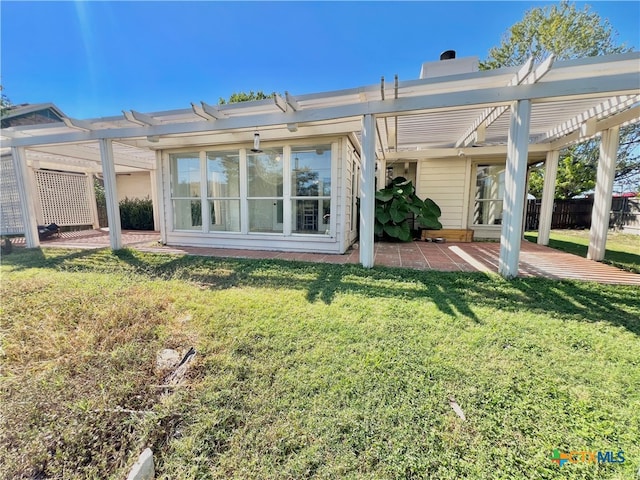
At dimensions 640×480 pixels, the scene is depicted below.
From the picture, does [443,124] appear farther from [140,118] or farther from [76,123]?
[76,123]

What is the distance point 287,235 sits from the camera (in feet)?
18.9

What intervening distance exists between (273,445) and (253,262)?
3580 mm

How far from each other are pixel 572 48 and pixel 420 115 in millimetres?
15543

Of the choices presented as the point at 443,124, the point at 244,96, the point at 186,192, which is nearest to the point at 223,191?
the point at 186,192

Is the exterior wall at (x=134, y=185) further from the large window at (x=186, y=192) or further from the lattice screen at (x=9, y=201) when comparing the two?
the large window at (x=186, y=192)

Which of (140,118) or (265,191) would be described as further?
(265,191)

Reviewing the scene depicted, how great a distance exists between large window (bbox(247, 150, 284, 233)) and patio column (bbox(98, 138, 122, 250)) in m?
2.87

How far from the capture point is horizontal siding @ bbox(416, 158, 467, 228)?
7531 millimetres

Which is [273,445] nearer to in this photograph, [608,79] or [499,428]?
[499,428]

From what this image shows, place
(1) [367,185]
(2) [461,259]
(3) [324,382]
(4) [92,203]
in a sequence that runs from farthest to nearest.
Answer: (4) [92,203], (2) [461,259], (1) [367,185], (3) [324,382]

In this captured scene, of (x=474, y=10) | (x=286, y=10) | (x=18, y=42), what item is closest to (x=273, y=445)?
(x=286, y=10)

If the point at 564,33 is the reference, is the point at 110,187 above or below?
below

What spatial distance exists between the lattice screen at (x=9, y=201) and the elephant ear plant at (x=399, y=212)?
32.5 ft

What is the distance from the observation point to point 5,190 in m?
7.70
